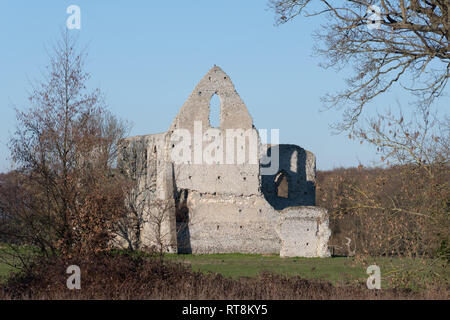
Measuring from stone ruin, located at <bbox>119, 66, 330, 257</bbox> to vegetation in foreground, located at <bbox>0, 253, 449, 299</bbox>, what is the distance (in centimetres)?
1467

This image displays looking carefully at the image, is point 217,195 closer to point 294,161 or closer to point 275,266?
point 294,161

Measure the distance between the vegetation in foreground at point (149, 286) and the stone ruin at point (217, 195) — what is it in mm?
14665

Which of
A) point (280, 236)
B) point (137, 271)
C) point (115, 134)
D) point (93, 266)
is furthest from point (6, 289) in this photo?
point (115, 134)

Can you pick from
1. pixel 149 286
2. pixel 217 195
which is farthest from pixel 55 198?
pixel 217 195

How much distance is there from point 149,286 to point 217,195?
56.3ft

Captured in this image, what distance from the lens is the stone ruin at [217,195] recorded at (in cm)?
2733

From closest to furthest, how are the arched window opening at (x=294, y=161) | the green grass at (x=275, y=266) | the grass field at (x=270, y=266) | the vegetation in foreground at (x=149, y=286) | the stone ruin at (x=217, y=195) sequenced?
the vegetation in foreground at (x=149, y=286) < the grass field at (x=270, y=266) < the green grass at (x=275, y=266) < the stone ruin at (x=217, y=195) < the arched window opening at (x=294, y=161)

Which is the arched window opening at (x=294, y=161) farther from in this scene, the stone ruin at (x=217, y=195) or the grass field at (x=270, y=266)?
the grass field at (x=270, y=266)

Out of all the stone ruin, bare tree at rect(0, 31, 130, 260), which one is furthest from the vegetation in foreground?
the stone ruin

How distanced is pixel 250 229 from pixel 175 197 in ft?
11.4

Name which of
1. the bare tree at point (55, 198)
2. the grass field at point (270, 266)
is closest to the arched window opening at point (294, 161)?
the grass field at point (270, 266)

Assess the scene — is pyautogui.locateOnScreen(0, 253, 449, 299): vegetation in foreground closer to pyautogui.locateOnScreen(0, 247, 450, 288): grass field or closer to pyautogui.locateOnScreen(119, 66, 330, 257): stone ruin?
pyautogui.locateOnScreen(0, 247, 450, 288): grass field

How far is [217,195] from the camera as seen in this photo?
28812 millimetres

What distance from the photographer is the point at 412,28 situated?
12820mm
